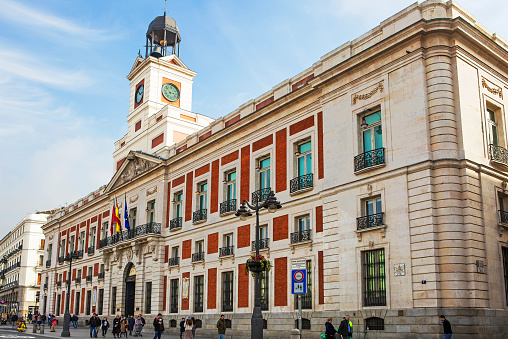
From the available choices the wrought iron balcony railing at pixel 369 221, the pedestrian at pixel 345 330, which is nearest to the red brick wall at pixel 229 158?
the wrought iron balcony railing at pixel 369 221

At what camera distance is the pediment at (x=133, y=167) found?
38562mm

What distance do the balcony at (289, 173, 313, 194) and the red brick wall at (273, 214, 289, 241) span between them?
4.51 ft

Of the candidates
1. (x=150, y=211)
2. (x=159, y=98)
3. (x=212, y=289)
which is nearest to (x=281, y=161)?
(x=212, y=289)

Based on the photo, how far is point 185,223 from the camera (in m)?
33.9

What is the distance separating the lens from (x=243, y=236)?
28.4 metres

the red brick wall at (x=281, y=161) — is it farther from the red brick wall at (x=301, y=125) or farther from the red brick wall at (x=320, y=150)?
the red brick wall at (x=320, y=150)

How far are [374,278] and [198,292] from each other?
547 inches

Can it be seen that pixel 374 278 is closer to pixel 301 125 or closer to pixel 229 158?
pixel 301 125

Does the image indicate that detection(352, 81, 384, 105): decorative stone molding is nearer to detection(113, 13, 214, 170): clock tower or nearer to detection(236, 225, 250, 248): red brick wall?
detection(236, 225, 250, 248): red brick wall

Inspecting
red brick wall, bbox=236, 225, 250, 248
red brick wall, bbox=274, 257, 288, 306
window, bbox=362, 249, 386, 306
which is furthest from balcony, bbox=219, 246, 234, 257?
window, bbox=362, 249, 386, 306

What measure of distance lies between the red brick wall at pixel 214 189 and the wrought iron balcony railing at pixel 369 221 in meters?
11.7

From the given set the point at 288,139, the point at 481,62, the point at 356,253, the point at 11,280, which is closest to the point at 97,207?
the point at 288,139

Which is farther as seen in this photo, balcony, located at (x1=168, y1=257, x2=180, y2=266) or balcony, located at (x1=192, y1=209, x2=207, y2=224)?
balcony, located at (x1=168, y1=257, x2=180, y2=266)

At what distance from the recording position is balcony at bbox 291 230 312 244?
24.1m
